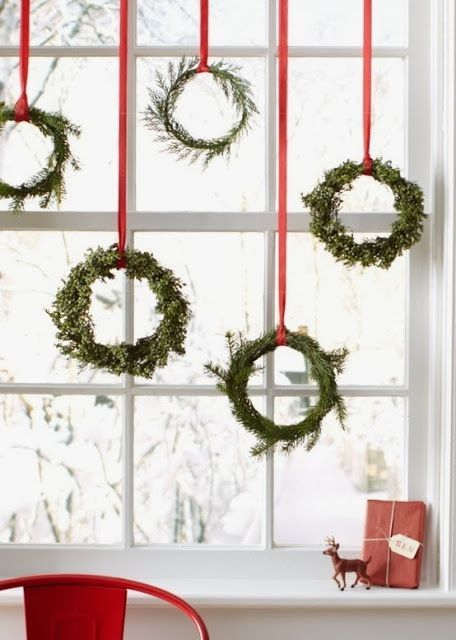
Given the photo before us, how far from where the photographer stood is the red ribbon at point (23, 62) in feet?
7.30

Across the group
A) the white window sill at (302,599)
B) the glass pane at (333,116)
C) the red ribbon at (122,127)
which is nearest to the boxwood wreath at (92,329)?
the red ribbon at (122,127)

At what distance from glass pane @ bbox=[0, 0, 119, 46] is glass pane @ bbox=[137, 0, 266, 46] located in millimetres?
89

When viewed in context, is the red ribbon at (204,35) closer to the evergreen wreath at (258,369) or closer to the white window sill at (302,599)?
the evergreen wreath at (258,369)

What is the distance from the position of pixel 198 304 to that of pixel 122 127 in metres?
0.53

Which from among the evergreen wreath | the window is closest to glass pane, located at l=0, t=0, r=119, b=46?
the window

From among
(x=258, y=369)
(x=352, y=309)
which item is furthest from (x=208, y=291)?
(x=352, y=309)

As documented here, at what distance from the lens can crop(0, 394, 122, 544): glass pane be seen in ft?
7.86

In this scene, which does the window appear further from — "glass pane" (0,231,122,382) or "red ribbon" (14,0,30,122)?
"red ribbon" (14,0,30,122)

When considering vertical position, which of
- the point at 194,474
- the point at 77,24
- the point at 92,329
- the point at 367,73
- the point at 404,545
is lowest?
the point at 404,545

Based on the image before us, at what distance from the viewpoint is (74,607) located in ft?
6.95

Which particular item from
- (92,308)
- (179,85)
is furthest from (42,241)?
(179,85)

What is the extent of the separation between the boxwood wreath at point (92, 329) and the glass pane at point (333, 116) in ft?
1.62

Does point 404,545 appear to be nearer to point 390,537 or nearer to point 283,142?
point 390,537

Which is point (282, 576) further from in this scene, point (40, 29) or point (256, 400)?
point (40, 29)
